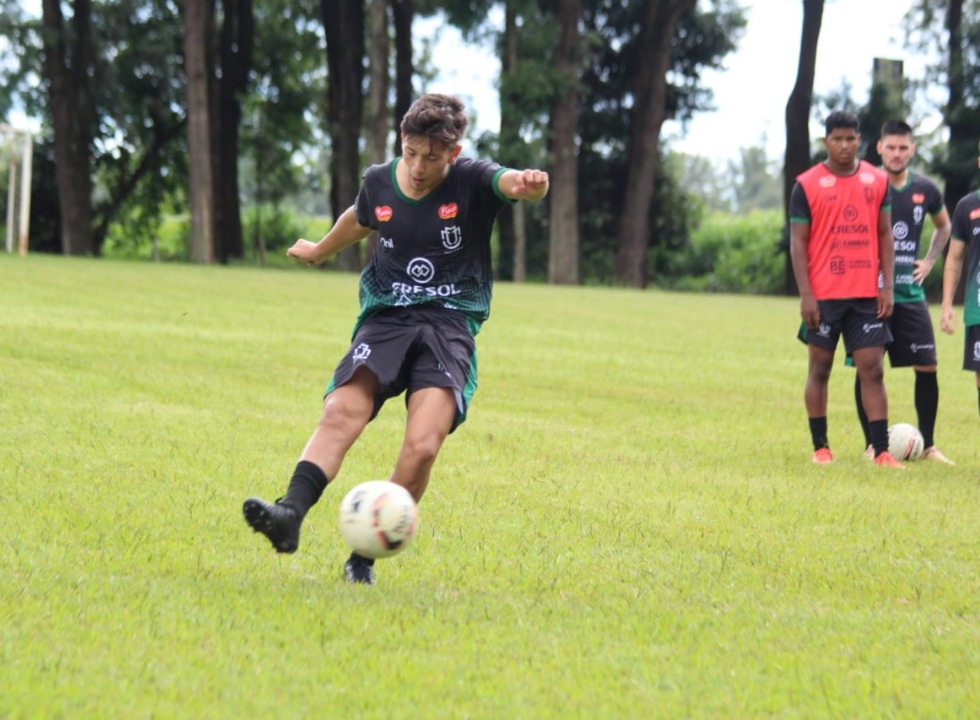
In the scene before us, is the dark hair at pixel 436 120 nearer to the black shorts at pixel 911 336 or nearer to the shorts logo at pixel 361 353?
the shorts logo at pixel 361 353

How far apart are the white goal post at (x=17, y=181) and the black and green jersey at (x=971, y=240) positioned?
92.9 feet

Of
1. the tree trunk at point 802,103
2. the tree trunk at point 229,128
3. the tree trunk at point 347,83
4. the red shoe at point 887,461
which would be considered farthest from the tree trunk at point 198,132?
the red shoe at point 887,461

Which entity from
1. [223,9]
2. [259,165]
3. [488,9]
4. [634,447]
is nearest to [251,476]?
[634,447]

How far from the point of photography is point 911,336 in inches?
388

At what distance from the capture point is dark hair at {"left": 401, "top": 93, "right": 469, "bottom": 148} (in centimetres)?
548

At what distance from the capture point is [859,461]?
9.56 metres

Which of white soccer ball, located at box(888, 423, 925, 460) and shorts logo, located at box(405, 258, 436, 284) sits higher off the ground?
shorts logo, located at box(405, 258, 436, 284)

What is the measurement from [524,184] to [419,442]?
1076 mm

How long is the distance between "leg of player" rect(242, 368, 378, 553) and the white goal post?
3032cm

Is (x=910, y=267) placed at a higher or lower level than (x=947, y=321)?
higher

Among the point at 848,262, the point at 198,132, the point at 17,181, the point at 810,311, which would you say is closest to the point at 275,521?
the point at 810,311

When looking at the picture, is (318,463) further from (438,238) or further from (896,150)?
(896,150)

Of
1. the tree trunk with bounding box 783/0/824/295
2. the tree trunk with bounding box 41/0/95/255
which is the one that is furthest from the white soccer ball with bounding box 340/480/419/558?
the tree trunk with bounding box 41/0/95/255

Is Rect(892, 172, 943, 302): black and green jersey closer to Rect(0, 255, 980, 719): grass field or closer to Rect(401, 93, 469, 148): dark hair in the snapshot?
Rect(0, 255, 980, 719): grass field
